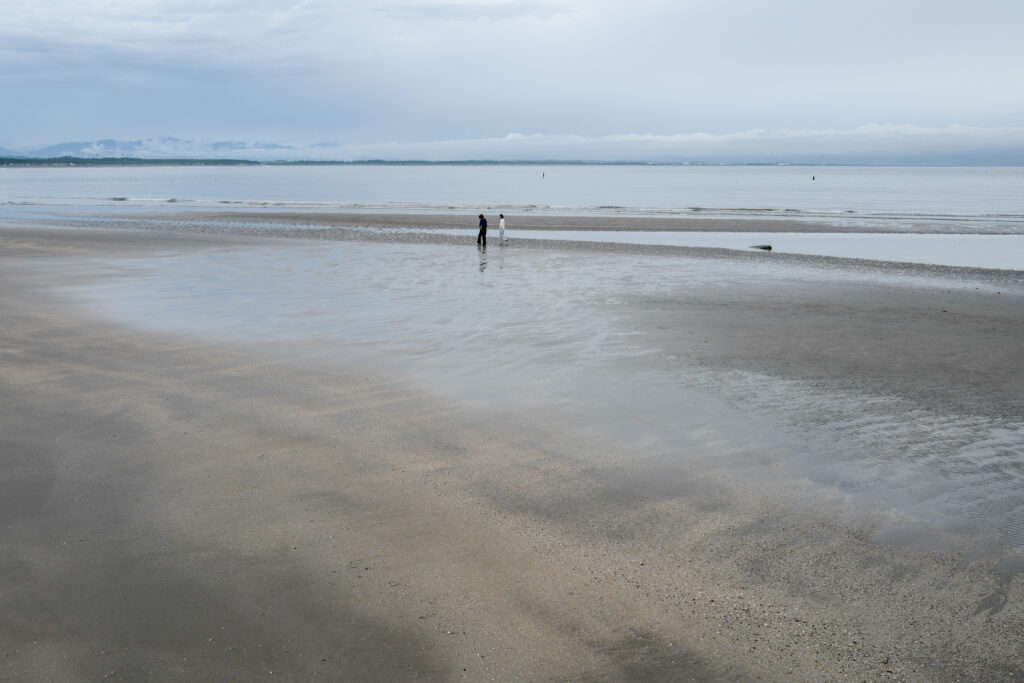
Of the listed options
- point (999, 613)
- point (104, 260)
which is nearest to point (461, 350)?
point (999, 613)

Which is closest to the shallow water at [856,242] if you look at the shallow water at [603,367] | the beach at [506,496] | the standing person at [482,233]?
the standing person at [482,233]

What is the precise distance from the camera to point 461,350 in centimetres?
1522

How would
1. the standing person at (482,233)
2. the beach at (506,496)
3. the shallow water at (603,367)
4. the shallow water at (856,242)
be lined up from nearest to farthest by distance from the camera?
the beach at (506,496) → the shallow water at (603,367) → the shallow water at (856,242) → the standing person at (482,233)

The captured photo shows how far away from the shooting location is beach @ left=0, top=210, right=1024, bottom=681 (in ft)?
18.2

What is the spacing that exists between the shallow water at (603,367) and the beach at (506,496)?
85mm

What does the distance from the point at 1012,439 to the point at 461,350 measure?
9127mm

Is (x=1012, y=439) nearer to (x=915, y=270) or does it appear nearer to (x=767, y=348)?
(x=767, y=348)

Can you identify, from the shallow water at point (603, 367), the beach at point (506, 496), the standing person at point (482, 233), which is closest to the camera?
the beach at point (506, 496)

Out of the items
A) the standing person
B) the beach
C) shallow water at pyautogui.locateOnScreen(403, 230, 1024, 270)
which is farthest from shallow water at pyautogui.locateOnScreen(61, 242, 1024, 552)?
shallow water at pyautogui.locateOnScreen(403, 230, 1024, 270)

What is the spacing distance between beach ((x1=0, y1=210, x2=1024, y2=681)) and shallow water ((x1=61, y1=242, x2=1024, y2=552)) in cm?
9

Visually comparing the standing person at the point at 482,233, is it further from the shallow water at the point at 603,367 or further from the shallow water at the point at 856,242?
the shallow water at the point at 603,367

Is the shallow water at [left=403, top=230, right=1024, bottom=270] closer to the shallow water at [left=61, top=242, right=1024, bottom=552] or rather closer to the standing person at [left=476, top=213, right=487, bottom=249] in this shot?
the standing person at [left=476, top=213, right=487, bottom=249]

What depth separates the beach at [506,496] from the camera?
18.2 feet

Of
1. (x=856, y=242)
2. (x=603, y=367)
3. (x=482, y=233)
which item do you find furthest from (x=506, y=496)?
(x=856, y=242)
